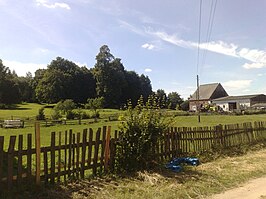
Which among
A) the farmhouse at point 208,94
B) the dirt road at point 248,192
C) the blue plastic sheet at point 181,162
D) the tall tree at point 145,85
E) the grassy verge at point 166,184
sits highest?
the tall tree at point 145,85

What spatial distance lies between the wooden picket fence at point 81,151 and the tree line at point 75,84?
69696 millimetres

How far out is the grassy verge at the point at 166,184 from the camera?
6746 millimetres

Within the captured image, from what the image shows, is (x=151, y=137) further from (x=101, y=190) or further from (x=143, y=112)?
(x=101, y=190)

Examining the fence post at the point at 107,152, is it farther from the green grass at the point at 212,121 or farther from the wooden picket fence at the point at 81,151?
the green grass at the point at 212,121

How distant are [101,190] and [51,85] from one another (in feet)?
269

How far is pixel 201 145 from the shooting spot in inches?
491

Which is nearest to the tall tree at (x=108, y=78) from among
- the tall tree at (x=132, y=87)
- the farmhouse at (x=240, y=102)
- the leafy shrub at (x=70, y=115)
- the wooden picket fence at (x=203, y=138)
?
the tall tree at (x=132, y=87)

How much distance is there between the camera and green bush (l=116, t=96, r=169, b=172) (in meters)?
8.96

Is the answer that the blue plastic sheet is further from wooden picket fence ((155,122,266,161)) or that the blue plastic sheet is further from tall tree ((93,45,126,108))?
tall tree ((93,45,126,108))

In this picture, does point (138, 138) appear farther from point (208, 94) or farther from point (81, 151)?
point (208, 94)

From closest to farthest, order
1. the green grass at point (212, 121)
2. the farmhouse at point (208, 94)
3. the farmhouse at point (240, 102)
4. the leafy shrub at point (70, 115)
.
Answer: the green grass at point (212, 121)
the leafy shrub at point (70, 115)
the farmhouse at point (240, 102)
the farmhouse at point (208, 94)

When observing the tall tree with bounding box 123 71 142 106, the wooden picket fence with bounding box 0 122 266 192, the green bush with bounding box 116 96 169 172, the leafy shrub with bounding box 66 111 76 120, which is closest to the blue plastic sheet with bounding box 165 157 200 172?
the wooden picket fence with bounding box 0 122 266 192

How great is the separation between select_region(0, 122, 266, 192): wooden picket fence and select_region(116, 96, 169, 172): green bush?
29 centimetres

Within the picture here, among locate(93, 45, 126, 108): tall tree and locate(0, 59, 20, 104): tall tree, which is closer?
locate(0, 59, 20, 104): tall tree
